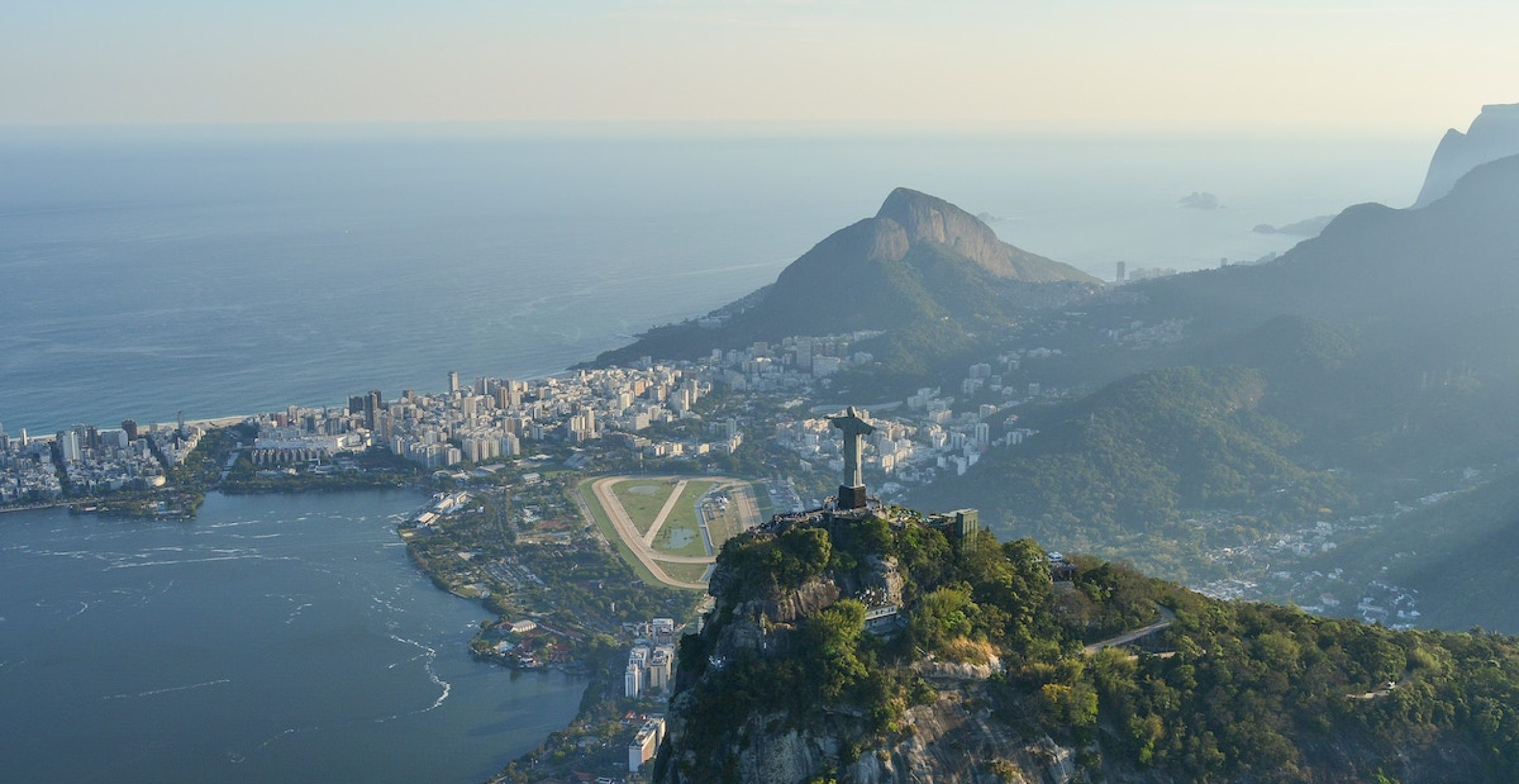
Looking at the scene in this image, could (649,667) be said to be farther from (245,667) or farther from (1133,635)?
(1133,635)

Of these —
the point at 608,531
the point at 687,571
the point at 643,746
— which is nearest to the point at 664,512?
the point at 608,531

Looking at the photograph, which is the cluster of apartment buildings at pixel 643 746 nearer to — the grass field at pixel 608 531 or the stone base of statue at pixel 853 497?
the stone base of statue at pixel 853 497

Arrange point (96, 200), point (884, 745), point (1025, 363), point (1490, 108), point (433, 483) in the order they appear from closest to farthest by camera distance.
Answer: point (884, 745) < point (433, 483) < point (1025, 363) < point (1490, 108) < point (96, 200)

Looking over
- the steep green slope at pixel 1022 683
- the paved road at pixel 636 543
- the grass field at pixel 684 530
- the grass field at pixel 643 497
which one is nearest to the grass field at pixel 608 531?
the paved road at pixel 636 543

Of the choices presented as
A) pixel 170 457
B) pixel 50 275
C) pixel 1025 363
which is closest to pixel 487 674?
pixel 170 457

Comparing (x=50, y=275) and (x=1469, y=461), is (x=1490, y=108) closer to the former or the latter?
(x=1469, y=461)

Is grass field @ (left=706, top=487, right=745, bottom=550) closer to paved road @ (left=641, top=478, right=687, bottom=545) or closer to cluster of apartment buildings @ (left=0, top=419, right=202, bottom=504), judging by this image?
paved road @ (left=641, top=478, right=687, bottom=545)

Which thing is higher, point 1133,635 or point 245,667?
point 1133,635
